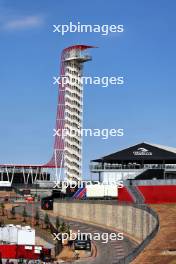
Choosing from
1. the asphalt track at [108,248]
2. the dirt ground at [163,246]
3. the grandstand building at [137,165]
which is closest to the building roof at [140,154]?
the grandstand building at [137,165]

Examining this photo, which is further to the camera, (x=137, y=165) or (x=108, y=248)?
(x=137, y=165)

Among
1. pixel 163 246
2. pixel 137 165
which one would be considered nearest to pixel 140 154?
pixel 137 165

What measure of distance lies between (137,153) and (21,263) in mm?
81938

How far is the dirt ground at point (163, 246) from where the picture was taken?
6200cm

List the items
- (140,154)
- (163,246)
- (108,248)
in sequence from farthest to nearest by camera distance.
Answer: (140,154) < (108,248) < (163,246)

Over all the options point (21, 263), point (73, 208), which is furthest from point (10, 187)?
point (21, 263)

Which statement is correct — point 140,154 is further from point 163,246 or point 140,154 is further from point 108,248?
point 163,246

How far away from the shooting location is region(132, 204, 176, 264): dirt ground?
6200 cm

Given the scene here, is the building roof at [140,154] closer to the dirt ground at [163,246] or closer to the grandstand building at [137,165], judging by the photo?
the grandstand building at [137,165]

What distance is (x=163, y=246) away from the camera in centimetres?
6806

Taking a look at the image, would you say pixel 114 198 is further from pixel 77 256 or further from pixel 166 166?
pixel 77 256

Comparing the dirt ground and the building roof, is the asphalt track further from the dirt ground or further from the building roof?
the building roof

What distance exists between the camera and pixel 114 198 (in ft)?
396

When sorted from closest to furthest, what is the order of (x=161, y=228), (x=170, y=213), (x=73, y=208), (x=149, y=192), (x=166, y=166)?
(x=161, y=228), (x=170, y=213), (x=149, y=192), (x=73, y=208), (x=166, y=166)
